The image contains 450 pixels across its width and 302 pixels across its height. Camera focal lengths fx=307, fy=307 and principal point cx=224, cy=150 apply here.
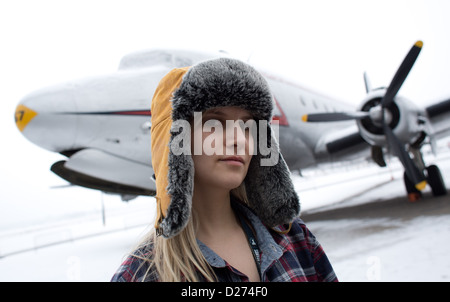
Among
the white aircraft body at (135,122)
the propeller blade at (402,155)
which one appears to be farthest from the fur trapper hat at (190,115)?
the propeller blade at (402,155)

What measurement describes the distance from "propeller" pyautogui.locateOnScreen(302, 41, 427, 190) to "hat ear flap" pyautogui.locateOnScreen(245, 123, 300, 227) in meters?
4.86

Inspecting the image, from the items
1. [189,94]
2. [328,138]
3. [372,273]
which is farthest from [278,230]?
[328,138]

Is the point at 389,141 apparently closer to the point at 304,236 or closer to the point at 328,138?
the point at 328,138

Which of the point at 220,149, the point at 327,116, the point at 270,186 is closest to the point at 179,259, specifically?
the point at 220,149

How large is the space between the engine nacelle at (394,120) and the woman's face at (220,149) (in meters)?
5.54

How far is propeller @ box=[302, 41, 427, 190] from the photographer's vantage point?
17.8 ft

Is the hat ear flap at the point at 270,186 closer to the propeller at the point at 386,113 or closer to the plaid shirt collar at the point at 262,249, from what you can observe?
the plaid shirt collar at the point at 262,249

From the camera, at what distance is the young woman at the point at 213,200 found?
2.79 ft

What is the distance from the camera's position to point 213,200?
3.26 ft

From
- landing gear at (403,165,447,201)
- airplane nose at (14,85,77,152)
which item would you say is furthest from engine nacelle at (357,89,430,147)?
airplane nose at (14,85,77,152)

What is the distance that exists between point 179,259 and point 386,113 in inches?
232

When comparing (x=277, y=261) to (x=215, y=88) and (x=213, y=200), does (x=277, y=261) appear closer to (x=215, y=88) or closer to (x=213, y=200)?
(x=213, y=200)
